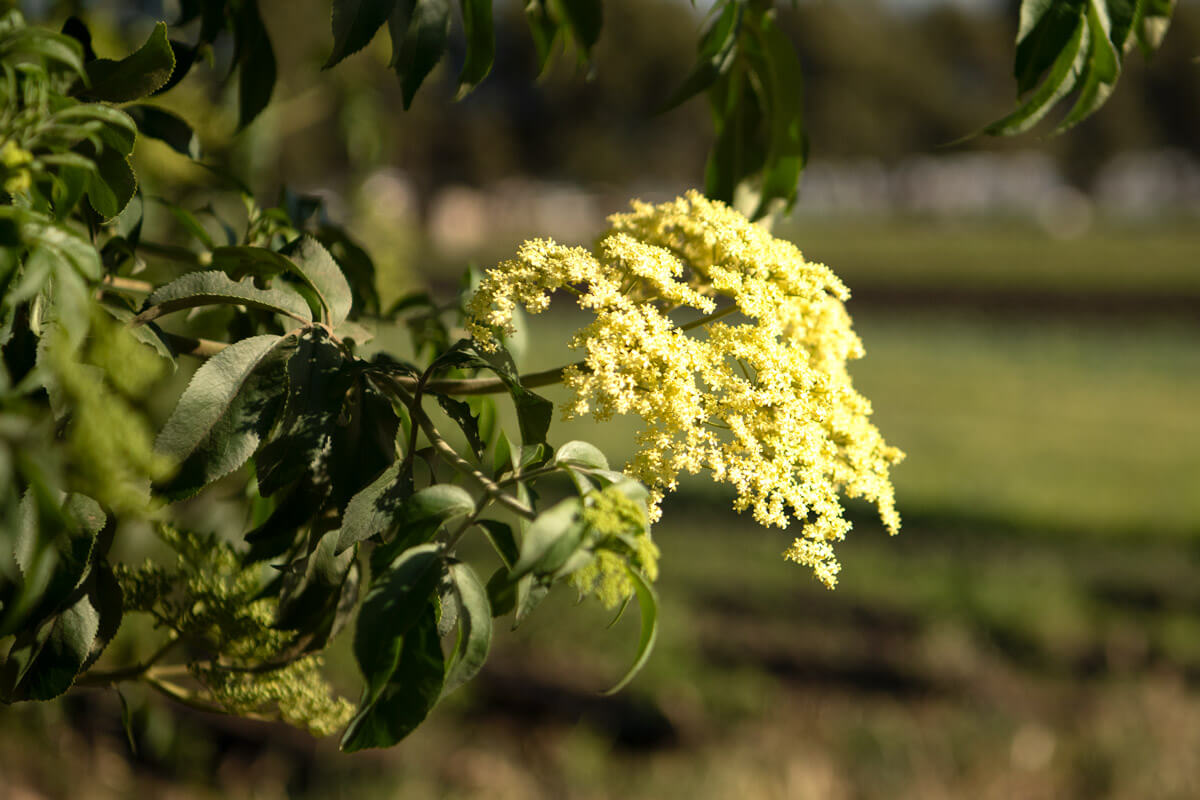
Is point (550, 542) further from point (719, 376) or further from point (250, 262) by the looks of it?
point (250, 262)

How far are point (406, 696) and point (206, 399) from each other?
1.18ft

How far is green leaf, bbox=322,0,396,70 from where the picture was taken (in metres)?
1.20

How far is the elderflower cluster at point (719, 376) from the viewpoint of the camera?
39.9 inches

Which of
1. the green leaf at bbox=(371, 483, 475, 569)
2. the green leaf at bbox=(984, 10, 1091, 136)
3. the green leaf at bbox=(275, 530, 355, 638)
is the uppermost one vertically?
the green leaf at bbox=(984, 10, 1091, 136)

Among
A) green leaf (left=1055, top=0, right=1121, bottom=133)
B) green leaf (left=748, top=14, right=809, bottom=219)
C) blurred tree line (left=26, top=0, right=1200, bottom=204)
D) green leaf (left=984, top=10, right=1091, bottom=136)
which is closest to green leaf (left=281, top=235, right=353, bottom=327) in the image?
green leaf (left=748, top=14, right=809, bottom=219)

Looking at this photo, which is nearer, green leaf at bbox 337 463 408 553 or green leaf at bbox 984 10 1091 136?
green leaf at bbox 337 463 408 553

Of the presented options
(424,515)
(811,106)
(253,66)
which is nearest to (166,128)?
(253,66)

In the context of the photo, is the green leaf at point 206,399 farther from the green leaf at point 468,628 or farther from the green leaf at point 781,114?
the green leaf at point 781,114

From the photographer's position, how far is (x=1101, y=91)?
135 cm

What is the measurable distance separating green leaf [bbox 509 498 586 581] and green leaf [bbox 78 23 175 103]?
2.39 feet

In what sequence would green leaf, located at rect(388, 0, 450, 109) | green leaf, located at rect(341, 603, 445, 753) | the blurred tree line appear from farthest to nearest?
the blurred tree line, green leaf, located at rect(388, 0, 450, 109), green leaf, located at rect(341, 603, 445, 753)

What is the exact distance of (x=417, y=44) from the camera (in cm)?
128

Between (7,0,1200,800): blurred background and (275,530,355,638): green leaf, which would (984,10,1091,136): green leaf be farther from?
(275,530,355,638): green leaf

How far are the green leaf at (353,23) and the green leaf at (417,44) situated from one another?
0.14 feet
